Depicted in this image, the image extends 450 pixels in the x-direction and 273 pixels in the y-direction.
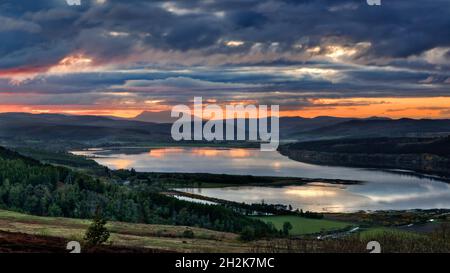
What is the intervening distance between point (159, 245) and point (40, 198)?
196ft

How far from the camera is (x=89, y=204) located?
10350cm

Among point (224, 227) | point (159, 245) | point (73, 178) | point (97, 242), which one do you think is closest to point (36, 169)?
point (73, 178)

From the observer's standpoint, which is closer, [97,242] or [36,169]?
[97,242]

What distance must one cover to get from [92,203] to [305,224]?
44993mm

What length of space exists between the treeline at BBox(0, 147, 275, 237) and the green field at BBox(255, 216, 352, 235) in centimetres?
583

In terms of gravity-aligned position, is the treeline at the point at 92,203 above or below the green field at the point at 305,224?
above

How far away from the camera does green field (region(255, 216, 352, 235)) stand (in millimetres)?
110031

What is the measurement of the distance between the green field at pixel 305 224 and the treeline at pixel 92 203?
5.83 meters

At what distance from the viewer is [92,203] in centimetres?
10475

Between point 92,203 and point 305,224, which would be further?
point 305,224

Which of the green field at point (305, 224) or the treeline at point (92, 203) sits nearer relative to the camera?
the treeline at point (92, 203)

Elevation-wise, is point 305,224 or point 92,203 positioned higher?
point 92,203

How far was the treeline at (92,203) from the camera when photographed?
100 metres
